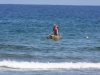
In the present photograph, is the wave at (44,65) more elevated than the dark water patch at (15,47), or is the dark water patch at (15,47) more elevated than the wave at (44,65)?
the dark water patch at (15,47)

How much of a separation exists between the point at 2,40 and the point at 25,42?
2472mm

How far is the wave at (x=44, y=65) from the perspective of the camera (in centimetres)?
2319

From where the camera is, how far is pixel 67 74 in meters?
21.1

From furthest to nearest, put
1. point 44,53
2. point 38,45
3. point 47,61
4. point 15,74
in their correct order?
point 38,45 → point 44,53 → point 47,61 → point 15,74

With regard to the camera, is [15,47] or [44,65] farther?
[15,47]

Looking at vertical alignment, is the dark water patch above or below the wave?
above

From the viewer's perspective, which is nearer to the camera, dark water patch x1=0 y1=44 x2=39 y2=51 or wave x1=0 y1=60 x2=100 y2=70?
wave x1=0 y1=60 x2=100 y2=70

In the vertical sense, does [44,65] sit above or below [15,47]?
below

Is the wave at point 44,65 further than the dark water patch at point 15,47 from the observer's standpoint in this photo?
No

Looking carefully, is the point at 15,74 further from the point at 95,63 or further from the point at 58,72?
the point at 95,63

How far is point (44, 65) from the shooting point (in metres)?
23.7

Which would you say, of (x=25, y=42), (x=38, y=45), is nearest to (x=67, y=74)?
(x=38, y=45)

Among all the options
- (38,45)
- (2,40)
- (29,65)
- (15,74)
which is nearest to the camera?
(15,74)

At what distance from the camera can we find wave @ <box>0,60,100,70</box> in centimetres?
2319
